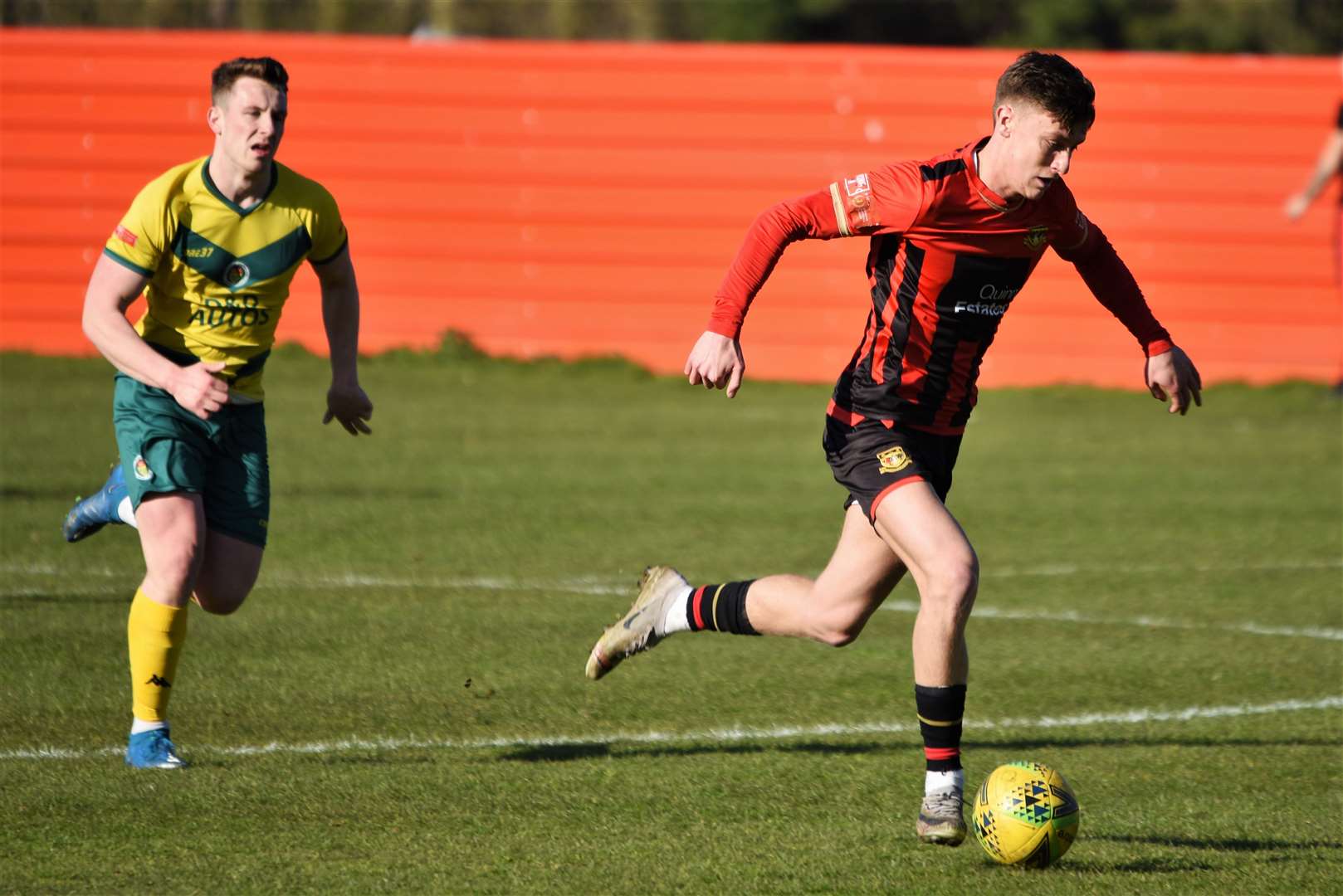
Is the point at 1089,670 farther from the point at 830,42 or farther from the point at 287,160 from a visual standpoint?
the point at 830,42

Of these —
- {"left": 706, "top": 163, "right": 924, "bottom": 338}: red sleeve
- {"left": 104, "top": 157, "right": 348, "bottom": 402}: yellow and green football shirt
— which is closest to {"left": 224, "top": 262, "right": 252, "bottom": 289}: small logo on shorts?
{"left": 104, "top": 157, "right": 348, "bottom": 402}: yellow and green football shirt

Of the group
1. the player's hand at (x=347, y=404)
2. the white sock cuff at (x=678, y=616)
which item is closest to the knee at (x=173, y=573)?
the player's hand at (x=347, y=404)

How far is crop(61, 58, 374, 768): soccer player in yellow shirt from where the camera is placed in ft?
20.0

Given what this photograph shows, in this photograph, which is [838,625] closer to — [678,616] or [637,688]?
[678,616]

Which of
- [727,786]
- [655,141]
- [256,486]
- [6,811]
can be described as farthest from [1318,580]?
[655,141]

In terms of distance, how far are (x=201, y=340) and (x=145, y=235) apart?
0.45 meters

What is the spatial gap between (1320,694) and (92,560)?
6035mm

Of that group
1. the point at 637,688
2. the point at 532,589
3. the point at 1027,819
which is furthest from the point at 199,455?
the point at 532,589

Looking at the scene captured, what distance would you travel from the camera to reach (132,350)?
5.96 m

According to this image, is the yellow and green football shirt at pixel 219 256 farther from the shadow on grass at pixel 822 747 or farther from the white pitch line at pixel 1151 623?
the white pitch line at pixel 1151 623

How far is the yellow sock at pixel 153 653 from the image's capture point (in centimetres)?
614

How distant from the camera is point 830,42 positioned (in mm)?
36750

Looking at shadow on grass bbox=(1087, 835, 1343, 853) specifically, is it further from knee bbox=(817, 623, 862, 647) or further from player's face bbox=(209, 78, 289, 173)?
player's face bbox=(209, 78, 289, 173)

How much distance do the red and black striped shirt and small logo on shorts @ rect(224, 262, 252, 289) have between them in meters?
1.73
